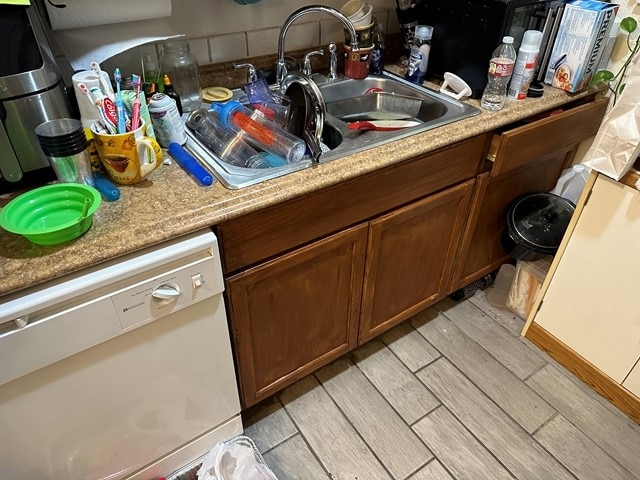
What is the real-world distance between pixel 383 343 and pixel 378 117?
836mm

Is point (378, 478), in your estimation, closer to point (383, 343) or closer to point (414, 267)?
point (383, 343)

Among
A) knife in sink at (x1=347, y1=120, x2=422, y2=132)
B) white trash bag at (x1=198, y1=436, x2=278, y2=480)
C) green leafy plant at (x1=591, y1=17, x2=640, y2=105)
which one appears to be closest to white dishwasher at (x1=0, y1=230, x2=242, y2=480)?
white trash bag at (x1=198, y1=436, x2=278, y2=480)

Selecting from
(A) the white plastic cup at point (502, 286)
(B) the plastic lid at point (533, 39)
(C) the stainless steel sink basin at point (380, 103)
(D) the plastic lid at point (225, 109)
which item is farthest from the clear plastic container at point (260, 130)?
(A) the white plastic cup at point (502, 286)

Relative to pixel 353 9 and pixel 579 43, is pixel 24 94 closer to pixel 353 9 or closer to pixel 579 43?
pixel 353 9

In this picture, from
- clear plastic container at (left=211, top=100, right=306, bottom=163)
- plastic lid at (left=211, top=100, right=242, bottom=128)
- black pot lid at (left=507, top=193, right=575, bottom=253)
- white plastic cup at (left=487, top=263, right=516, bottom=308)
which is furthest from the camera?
white plastic cup at (left=487, top=263, right=516, bottom=308)

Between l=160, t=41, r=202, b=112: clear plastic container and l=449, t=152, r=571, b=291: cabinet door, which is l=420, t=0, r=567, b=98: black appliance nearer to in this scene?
l=449, t=152, r=571, b=291: cabinet door

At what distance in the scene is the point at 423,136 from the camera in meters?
1.24

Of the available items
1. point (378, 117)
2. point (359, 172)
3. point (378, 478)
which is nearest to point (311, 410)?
point (378, 478)

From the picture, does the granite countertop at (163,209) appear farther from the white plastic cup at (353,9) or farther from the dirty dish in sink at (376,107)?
the white plastic cup at (353,9)

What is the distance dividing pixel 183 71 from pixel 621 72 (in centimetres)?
142

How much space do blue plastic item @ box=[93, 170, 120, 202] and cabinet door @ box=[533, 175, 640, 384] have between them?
52.6 inches

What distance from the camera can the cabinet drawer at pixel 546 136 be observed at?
1.38m

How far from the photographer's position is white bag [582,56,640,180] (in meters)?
1.20

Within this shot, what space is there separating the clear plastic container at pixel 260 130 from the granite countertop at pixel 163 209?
107 mm
